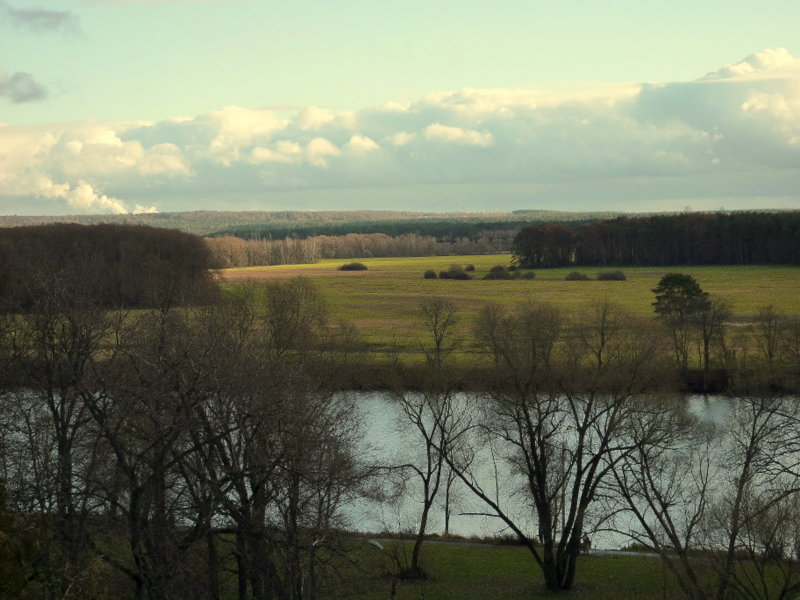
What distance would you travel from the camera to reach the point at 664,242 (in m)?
130

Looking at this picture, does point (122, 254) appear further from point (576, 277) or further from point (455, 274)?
point (576, 277)

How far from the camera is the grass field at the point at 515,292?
75250 millimetres

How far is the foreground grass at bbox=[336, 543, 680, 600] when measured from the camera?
24.4m

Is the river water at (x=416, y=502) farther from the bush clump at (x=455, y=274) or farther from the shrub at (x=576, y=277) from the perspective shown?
the bush clump at (x=455, y=274)

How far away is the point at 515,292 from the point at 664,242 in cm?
4092

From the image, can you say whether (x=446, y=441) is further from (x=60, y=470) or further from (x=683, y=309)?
(x=683, y=309)

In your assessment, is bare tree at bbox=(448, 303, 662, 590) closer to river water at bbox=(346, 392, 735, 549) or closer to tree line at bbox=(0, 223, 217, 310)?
river water at bbox=(346, 392, 735, 549)

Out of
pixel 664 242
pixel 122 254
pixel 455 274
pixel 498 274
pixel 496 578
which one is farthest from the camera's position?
pixel 664 242

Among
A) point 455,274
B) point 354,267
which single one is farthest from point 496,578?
point 354,267

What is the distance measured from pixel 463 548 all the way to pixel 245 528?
13912 millimetres

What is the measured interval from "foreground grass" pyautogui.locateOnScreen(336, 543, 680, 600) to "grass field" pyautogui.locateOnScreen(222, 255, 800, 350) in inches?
1412

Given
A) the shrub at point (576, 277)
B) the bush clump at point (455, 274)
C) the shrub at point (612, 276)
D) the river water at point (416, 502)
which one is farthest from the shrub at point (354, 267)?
the river water at point (416, 502)

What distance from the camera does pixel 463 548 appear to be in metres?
28.9

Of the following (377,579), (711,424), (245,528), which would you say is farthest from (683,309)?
(245,528)
